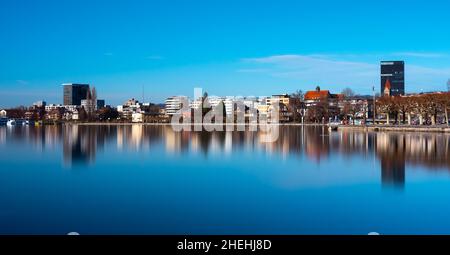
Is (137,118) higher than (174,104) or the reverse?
the reverse

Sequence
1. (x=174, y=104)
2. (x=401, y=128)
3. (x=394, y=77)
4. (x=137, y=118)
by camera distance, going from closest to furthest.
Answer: (x=401, y=128) → (x=137, y=118) → (x=174, y=104) → (x=394, y=77)

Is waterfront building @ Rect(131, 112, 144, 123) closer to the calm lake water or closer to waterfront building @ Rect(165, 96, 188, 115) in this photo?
waterfront building @ Rect(165, 96, 188, 115)

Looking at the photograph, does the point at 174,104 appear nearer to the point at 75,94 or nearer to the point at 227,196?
the point at 75,94

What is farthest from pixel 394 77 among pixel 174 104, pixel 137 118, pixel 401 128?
pixel 401 128

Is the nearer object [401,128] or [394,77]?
[401,128]

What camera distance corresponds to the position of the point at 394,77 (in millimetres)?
93250

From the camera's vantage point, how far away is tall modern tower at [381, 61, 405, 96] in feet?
303

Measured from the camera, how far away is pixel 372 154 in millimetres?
16094

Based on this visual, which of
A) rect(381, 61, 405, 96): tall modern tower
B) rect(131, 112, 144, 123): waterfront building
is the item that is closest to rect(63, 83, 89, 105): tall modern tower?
rect(131, 112, 144, 123): waterfront building

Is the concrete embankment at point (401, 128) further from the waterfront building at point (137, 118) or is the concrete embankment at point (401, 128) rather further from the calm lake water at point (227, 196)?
the waterfront building at point (137, 118)

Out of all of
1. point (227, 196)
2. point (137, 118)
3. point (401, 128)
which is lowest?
point (227, 196)
